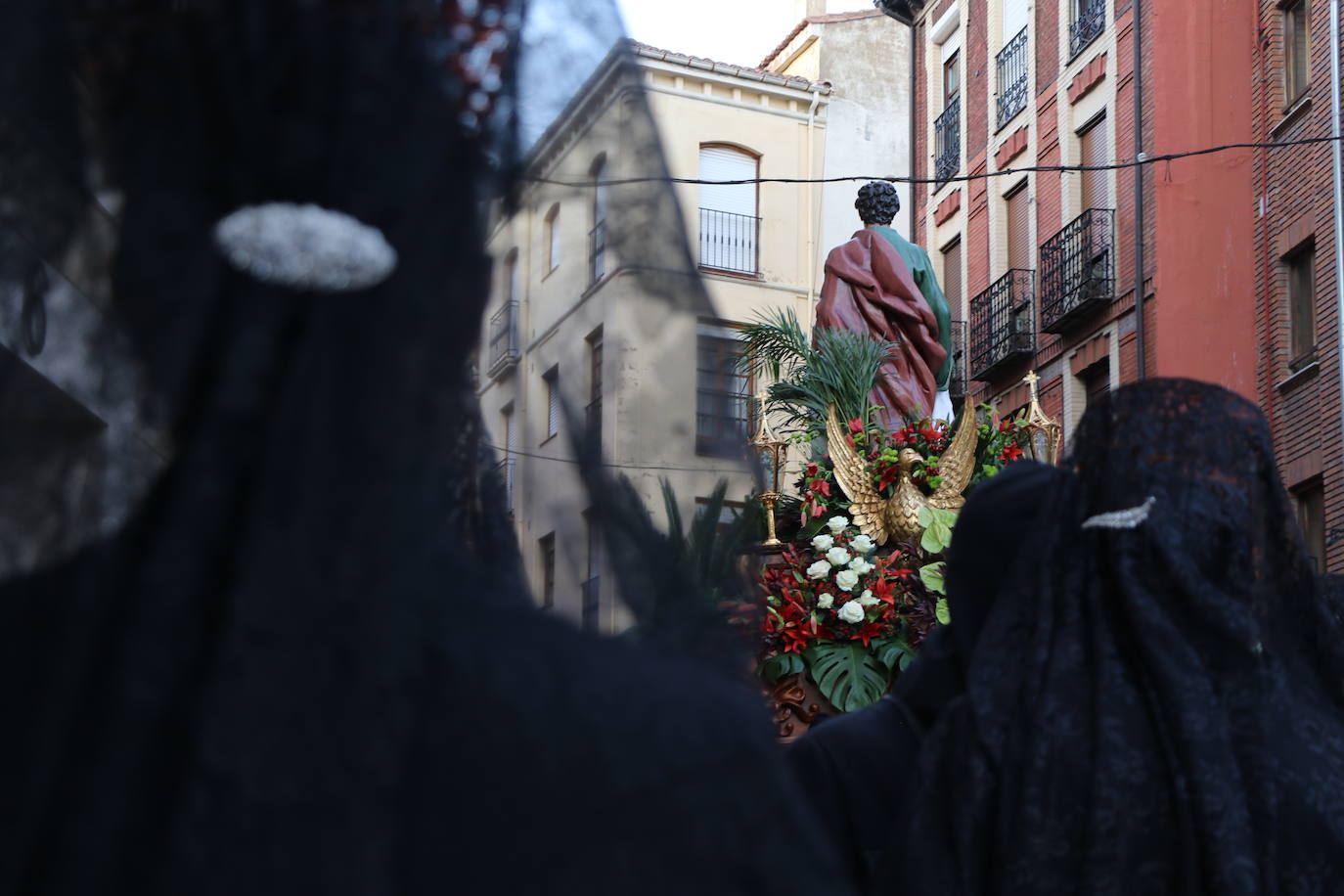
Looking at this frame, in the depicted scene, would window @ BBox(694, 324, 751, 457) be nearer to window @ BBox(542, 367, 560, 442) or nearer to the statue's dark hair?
window @ BBox(542, 367, 560, 442)

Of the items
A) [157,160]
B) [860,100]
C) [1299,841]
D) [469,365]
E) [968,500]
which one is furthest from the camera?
[860,100]

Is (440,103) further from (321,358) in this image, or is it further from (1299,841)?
(1299,841)

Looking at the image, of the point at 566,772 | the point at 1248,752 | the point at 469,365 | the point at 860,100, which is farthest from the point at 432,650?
the point at 860,100

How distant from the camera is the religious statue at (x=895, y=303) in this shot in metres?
8.71

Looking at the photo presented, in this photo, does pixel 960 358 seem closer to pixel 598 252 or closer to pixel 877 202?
pixel 877 202

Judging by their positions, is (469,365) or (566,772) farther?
(469,365)

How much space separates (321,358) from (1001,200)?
1006 inches

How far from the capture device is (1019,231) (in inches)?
997

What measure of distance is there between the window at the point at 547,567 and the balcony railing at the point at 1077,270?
860 inches

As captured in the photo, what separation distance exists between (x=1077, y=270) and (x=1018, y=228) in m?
2.21

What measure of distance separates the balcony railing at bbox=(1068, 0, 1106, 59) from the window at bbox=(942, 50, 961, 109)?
12.6 feet

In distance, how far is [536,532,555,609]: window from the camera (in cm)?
133

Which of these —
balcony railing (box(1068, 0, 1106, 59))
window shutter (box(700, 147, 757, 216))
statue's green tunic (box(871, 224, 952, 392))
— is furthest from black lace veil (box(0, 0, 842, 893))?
balcony railing (box(1068, 0, 1106, 59))

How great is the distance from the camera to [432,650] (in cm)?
106
